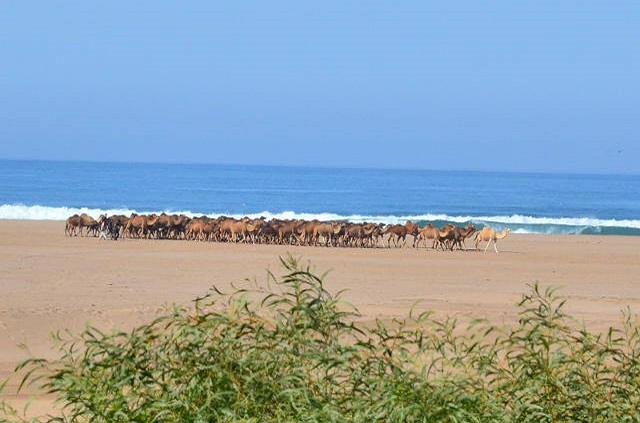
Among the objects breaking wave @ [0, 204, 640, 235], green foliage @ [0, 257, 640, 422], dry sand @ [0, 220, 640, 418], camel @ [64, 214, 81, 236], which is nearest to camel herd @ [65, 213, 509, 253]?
camel @ [64, 214, 81, 236]

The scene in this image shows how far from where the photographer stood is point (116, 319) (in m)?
16.0

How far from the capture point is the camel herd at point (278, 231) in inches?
1375

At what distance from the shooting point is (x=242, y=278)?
23281 mm

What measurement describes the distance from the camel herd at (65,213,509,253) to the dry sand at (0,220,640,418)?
3.56ft

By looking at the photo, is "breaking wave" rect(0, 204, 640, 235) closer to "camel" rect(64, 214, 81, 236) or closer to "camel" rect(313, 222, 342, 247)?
"camel" rect(64, 214, 81, 236)

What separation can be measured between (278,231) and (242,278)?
1206 cm

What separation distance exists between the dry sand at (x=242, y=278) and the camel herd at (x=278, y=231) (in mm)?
1084

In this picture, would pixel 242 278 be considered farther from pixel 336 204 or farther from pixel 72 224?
pixel 336 204

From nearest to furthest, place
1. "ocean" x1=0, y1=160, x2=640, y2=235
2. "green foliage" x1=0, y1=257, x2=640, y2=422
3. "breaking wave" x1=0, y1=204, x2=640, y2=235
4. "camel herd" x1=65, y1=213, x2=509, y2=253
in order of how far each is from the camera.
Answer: "green foliage" x1=0, y1=257, x2=640, y2=422 < "camel herd" x1=65, y1=213, x2=509, y2=253 < "breaking wave" x1=0, y1=204, x2=640, y2=235 < "ocean" x1=0, y1=160, x2=640, y2=235

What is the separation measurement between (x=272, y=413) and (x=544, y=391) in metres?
1.35

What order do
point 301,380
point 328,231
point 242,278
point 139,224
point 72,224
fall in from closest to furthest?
1. point 301,380
2. point 242,278
3. point 328,231
4. point 139,224
5. point 72,224

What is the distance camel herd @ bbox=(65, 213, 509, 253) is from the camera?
115 feet

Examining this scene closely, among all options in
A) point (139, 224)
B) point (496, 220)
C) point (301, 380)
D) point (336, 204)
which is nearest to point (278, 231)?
point (139, 224)

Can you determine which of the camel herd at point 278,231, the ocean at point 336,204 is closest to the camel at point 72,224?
the camel herd at point 278,231
